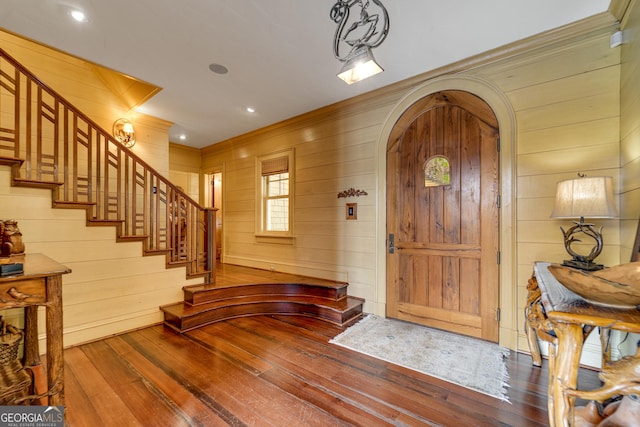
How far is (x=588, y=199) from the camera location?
1939 millimetres

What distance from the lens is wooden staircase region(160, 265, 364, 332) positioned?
3197mm

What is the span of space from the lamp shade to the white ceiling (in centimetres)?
143

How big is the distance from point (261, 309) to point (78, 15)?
3503mm

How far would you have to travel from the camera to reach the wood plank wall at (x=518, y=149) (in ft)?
7.51

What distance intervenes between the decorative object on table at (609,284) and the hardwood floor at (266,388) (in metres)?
1.17

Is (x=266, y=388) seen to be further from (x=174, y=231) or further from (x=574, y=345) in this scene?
(x=174, y=231)

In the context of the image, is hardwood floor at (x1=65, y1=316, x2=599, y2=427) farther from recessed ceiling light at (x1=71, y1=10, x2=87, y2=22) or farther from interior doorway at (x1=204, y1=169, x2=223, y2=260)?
interior doorway at (x1=204, y1=169, x2=223, y2=260)

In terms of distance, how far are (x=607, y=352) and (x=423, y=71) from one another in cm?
292

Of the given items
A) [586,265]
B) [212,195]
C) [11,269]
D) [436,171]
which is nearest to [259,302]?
[11,269]

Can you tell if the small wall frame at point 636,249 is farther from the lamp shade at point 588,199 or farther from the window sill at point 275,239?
the window sill at point 275,239

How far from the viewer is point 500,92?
273cm

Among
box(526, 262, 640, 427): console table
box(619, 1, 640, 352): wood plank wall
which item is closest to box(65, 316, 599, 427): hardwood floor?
box(526, 262, 640, 427): console table

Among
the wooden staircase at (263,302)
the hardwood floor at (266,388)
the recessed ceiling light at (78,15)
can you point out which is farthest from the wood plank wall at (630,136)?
the recessed ceiling light at (78,15)

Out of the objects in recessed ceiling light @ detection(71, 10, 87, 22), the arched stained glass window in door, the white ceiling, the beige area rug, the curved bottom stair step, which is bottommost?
the beige area rug
